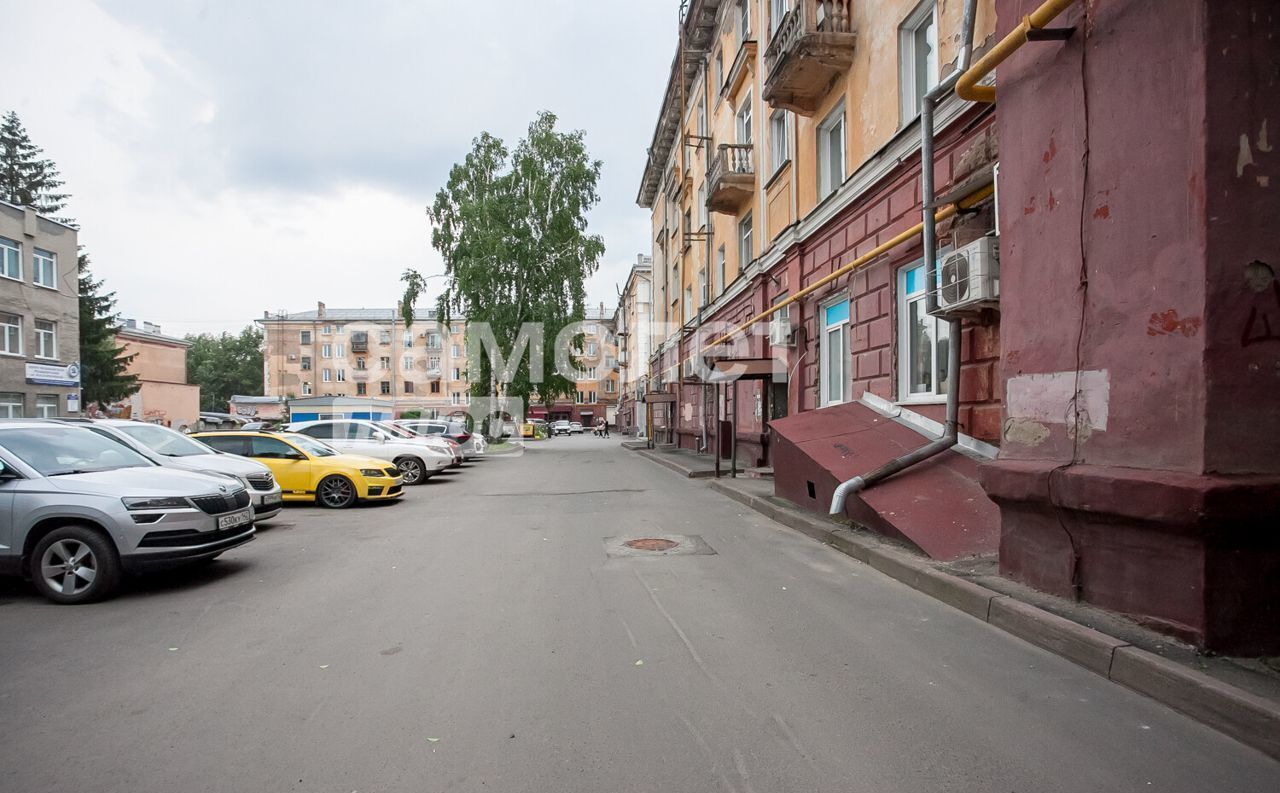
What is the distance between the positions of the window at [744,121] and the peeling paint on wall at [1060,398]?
599 inches

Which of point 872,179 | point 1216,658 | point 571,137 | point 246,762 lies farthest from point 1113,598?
point 571,137

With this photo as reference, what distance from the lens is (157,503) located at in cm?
596

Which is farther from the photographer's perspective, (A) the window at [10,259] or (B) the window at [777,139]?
(A) the window at [10,259]

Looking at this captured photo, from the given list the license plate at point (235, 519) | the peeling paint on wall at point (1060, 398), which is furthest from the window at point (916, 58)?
the license plate at point (235, 519)

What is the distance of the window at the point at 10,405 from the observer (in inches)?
1029

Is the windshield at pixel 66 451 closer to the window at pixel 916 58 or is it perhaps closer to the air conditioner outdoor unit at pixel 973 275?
the air conditioner outdoor unit at pixel 973 275

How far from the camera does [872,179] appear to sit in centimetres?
1052

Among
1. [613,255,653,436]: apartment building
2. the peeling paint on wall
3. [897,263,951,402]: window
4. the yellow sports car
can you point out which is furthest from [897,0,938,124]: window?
[613,255,653,436]: apartment building

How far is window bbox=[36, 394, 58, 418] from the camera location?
1092 inches

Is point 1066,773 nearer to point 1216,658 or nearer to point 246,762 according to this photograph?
point 1216,658

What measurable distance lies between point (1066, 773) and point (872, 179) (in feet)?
30.2

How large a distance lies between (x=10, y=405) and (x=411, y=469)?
21.2m

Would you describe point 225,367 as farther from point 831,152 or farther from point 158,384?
point 831,152

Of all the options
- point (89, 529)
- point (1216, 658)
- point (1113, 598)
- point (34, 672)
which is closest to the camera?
point (1216, 658)
